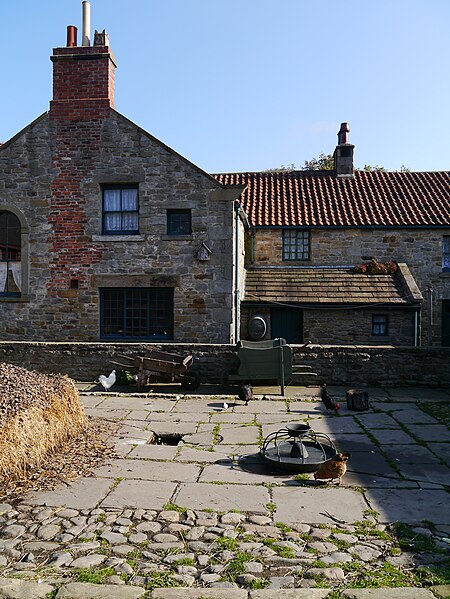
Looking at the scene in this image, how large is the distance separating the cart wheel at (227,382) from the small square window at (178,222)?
5019mm

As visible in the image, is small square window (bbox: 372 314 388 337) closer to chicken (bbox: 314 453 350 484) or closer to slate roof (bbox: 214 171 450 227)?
slate roof (bbox: 214 171 450 227)

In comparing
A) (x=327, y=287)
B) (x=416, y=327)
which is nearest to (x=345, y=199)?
(x=327, y=287)

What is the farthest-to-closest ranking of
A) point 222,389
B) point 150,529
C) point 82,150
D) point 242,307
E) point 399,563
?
point 242,307
point 82,150
point 222,389
point 150,529
point 399,563

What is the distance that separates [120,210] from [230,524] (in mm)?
12451

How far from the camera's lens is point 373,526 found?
4.95m

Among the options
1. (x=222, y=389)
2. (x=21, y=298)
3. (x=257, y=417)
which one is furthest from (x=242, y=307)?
(x=257, y=417)

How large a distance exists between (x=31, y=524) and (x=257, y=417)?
5.17 metres

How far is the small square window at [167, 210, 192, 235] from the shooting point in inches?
617

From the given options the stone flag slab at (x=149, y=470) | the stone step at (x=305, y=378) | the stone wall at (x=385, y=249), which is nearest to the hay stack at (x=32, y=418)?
the stone flag slab at (x=149, y=470)

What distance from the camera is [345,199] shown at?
2156 centimetres

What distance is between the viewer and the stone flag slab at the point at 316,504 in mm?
5141

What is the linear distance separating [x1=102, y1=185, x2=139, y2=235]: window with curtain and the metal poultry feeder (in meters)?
10.1

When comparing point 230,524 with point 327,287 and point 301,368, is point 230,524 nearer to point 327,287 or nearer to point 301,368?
point 301,368

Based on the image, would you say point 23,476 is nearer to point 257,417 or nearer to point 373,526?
point 373,526
